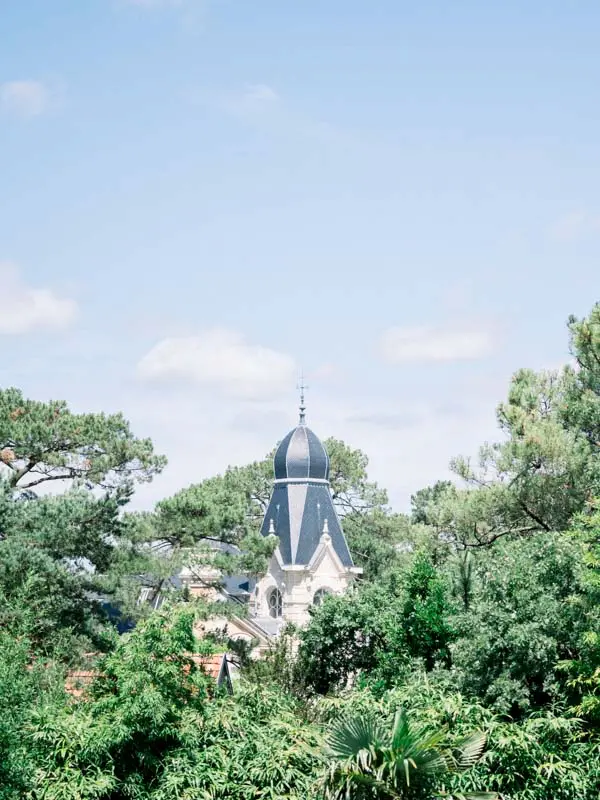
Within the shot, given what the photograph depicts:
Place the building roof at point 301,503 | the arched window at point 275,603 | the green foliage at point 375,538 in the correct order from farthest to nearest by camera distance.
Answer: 1. the green foliage at point 375,538
2. the arched window at point 275,603
3. the building roof at point 301,503

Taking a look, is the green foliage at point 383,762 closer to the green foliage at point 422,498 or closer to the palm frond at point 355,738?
the palm frond at point 355,738

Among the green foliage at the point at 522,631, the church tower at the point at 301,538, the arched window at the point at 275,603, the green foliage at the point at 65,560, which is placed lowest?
the green foliage at the point at 522,631

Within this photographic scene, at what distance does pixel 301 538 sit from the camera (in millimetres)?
51750

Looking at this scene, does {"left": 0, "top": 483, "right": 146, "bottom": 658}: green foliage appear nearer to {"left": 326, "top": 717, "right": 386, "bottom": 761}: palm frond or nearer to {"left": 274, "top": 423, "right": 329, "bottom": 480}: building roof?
{"left": 326, "top": 717, "right": 386, "bottom": 761}: palm frond

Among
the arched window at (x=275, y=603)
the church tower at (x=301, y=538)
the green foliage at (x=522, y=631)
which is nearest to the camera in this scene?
the green foliage at (x=522, y=631)

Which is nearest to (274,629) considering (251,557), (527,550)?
(251,557)

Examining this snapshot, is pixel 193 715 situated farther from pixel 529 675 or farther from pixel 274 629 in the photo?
pixel 274 629

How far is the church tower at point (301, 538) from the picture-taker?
51.4 meters

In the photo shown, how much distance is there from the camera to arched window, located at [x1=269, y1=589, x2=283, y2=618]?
52250mm

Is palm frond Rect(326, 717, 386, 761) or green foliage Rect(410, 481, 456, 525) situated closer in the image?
palm frond Rect(326, 717, 386, 761)

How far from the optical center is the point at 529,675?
17844 mm

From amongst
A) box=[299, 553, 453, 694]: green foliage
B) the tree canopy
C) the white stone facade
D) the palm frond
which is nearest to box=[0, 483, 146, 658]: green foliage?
the tree canopy

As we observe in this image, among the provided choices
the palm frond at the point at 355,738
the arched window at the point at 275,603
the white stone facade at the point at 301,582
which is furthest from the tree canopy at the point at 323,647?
the arched window at the point at 275,603

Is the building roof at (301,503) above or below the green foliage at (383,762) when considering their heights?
above
